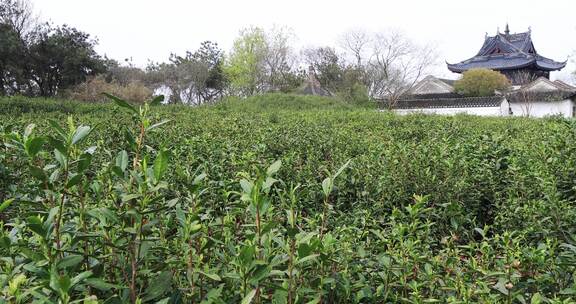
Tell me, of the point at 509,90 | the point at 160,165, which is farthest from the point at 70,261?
the point at 509,90

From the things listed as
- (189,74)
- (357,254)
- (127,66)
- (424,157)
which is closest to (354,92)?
(189,74)

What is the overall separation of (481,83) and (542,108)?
3.32m

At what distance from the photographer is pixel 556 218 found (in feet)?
5.63

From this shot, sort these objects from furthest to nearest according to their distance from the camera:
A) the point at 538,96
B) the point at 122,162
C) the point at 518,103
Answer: the point at 538,96 → the point at 518,103 → the point at 122,162

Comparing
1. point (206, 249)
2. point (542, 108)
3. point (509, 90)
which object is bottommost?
point (542, 108)

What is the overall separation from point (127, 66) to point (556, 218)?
103 feet

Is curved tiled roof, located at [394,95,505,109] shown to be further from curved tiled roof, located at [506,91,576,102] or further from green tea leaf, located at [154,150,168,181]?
green tea leaf, located at [154,150,168,181]

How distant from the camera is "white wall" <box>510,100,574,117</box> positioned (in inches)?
910

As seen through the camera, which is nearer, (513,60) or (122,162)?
(122,162)

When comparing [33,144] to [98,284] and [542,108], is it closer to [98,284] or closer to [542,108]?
[98,284]

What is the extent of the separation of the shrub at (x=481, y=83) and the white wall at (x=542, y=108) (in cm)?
145

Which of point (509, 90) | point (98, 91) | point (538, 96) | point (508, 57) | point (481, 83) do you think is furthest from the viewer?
point (508, 57)

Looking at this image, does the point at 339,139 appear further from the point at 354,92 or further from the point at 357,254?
the point at 354,92

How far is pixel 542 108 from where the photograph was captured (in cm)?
2391
